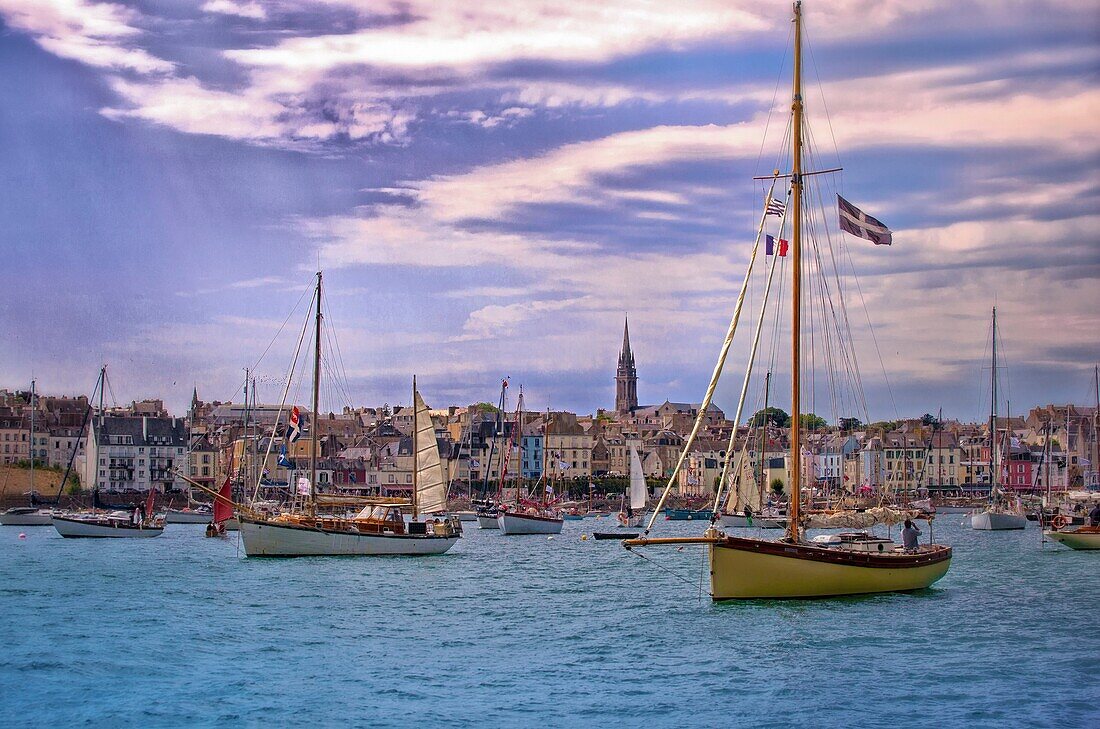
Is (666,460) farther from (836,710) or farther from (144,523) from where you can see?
(836,710)

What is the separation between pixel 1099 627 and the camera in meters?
33.2

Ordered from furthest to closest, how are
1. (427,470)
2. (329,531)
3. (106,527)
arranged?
1. (106,527)
2. (427,470)
3. (329,531)

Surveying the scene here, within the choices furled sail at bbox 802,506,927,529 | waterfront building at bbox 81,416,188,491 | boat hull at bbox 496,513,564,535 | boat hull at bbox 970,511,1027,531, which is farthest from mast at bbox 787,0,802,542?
waterfront building at bbox 81,416,188,491

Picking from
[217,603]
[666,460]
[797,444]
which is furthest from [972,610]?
[666,460]

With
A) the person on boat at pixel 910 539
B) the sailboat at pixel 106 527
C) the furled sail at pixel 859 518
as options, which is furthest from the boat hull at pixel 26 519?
the person on boat at pixel 910 539

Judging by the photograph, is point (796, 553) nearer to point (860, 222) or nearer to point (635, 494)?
point (860, 222)

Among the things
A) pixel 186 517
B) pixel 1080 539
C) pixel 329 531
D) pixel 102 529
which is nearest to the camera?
pixel 329 531

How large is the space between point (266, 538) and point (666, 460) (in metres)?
139

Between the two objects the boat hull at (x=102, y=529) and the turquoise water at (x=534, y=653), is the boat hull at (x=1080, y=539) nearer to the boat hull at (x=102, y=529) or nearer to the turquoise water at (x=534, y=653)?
the turquoise water at (x=534, y=653)

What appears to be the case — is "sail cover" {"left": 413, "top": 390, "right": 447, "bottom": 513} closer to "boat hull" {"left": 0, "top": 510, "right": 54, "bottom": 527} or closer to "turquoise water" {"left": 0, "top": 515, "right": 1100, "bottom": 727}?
"turquoise water" {"left": 0, "top": 515, "right": 1100, "bottom": 727}

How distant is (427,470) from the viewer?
6681 centimetres

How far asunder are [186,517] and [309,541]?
66.0m

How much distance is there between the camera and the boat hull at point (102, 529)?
86.1 meters

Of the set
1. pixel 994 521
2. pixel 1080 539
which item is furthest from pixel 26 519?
pixel 1080 539
